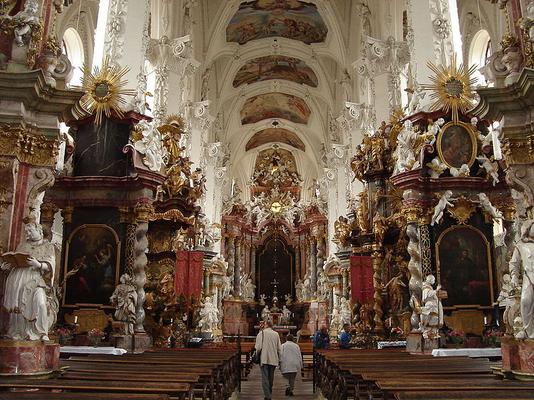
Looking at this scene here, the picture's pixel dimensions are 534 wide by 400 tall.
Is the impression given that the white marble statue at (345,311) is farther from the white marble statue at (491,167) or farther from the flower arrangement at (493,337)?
the white marble statue at (491,167)

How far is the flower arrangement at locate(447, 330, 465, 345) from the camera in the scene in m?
13.2

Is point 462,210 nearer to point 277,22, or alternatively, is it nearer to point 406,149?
point 406,149

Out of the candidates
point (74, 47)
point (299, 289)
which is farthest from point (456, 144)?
point (299, 289)

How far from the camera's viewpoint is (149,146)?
14.7 meters

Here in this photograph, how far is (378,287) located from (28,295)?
11.4m

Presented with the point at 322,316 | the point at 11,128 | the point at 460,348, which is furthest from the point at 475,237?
the point at 322,316

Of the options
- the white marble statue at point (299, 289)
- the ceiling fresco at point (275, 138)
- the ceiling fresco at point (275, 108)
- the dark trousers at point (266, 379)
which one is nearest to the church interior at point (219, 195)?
the dark trousers at point (266, 379)

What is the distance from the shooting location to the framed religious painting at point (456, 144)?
14203mm

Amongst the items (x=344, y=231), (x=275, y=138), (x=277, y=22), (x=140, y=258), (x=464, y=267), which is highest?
(x=277, y=22)

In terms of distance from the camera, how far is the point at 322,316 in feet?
109

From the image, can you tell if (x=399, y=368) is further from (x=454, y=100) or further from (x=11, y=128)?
(x=454, y=100)

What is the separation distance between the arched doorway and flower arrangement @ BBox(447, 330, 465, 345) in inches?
1075

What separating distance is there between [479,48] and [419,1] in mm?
3545

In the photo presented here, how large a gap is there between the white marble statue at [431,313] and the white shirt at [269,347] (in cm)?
403
